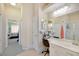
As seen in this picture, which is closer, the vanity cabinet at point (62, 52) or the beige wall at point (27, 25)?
the vanity cabinet at point (62, 52)

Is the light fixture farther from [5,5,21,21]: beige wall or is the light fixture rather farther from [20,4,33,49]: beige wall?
[5,5,21,21]: beige wall

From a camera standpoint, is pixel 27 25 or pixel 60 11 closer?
pixel 60 11

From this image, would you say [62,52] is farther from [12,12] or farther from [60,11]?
[12,12]

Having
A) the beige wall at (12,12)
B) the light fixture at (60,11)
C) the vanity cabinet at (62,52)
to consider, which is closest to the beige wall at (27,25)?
the beige wall at (12,12)

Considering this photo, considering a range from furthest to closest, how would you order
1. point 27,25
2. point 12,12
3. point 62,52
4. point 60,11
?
point 12,12, point 27,25, point 60,11, point 62,52

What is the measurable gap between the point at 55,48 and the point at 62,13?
4.24 feet

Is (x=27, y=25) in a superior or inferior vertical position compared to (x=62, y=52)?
superior

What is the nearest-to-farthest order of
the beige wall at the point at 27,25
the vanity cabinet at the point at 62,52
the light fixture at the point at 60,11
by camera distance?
the vanity cabinet at the point at 62,52 → the light fixture at the point at 60,11 → the beige wall at the point at 27,25

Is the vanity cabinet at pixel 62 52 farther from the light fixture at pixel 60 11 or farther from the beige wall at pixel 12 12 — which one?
the beige wall at pixel 12 12

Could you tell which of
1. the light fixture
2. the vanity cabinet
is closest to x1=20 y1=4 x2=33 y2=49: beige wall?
the light fixture

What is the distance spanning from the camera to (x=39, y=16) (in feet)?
14.6

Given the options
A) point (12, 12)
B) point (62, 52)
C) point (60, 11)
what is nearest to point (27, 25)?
point (12, 12)

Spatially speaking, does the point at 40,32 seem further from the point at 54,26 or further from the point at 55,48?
the point at 55,48

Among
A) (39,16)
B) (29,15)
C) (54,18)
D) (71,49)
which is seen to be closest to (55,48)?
(71,49)
